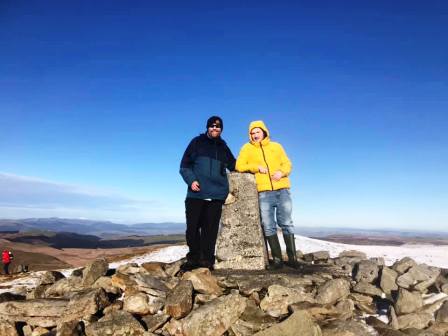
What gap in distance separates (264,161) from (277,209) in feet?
4.16

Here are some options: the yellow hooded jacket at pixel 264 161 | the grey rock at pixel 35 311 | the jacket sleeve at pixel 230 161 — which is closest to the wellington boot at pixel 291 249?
the yellow hooded jacket at pixel 264 161

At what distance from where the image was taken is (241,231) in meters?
9.27

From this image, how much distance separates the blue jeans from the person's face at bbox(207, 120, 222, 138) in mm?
1904

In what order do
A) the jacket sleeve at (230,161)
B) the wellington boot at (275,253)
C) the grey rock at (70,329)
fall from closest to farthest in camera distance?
the grey rock at (70,329) → the wellington boot at (275,253) → the jacket sleeve at (230,161)

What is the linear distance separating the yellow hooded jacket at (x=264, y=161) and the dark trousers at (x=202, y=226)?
114 centimetres

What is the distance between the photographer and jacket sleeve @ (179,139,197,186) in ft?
29.1

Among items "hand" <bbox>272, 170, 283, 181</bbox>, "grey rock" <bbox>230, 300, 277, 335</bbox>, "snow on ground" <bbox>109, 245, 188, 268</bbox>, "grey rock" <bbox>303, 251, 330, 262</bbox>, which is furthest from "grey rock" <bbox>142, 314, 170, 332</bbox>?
"snow on ground" <bbox>109, 245, 188, 268</bbox>

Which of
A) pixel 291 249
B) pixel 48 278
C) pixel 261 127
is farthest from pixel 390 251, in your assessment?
pixel 48 278

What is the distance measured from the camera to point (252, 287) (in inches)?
293

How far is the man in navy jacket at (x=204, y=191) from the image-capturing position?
8.91 m

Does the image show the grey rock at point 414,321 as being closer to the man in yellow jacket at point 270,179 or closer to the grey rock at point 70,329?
the man in yellow jacket at point 270,179

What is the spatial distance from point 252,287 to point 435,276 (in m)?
4.50

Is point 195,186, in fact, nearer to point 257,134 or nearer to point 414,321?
point 257,134

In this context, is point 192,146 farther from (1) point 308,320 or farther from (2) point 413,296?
(2) point 413,296
